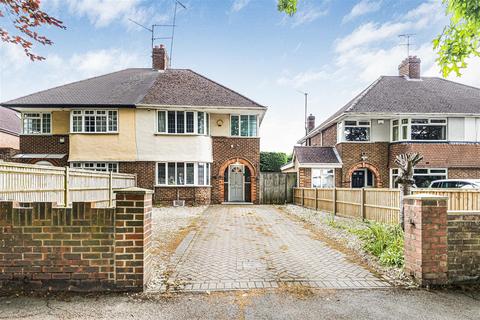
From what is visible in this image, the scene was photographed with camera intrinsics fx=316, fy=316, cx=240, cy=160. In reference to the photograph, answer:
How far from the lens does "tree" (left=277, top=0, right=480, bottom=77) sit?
472 centimetres

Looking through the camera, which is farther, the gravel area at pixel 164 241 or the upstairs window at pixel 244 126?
the upstairs window at pixel 244 126

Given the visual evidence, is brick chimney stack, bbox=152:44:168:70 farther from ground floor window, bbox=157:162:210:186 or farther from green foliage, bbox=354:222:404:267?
green foliage, bbox=354:222:404:267

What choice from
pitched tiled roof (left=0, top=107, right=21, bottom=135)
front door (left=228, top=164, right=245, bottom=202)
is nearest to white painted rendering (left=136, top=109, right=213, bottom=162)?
front door (left=228, top=164, right=245, bottom=202)

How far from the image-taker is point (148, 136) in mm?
17734

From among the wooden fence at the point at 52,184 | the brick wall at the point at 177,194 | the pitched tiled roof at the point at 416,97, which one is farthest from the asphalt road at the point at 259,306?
the pitched tiled roof at the point at 416,97

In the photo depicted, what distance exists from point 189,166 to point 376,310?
1498 centimetres

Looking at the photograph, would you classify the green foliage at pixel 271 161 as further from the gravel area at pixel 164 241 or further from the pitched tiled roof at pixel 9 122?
the pitched tiled roof at pixel 9 122

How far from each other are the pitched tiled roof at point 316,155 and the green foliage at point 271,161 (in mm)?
5288

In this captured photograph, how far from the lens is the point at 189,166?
17.9 m

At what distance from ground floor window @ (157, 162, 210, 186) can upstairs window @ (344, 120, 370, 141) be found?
31.3 ft

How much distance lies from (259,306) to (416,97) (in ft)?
69.0

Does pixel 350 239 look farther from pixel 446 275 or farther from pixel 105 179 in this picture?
pixel 105 179

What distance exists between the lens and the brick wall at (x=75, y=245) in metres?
4.10

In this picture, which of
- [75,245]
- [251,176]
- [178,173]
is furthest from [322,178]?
[75,245]
